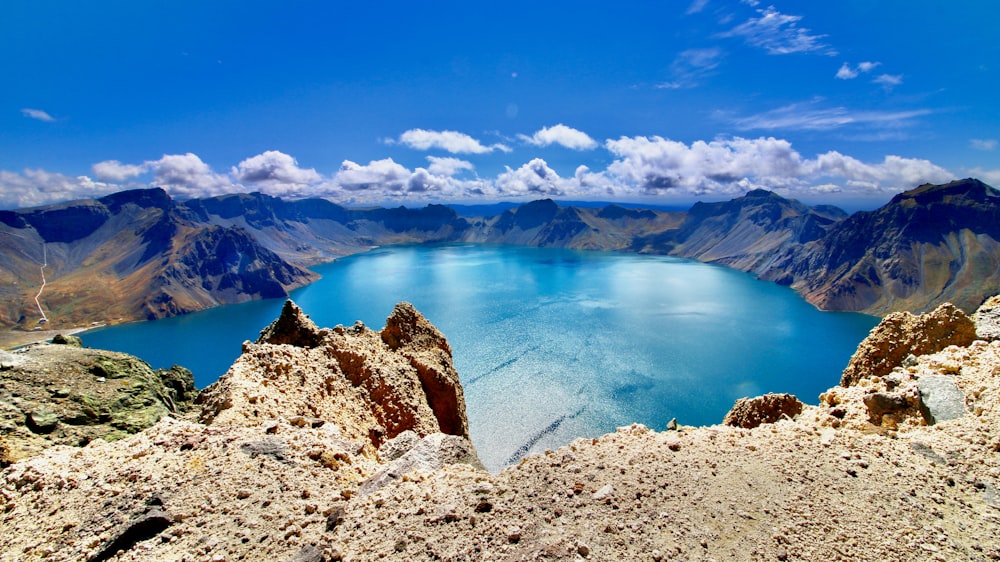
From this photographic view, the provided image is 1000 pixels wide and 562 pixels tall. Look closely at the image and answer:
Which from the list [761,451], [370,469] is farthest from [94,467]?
[761,451]

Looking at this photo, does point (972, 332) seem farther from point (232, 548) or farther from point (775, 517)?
point (232, 548)

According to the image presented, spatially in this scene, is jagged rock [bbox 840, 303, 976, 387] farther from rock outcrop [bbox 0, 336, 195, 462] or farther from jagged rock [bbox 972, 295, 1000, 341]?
rock outcrop [bbox 0, 336, 195, 462]

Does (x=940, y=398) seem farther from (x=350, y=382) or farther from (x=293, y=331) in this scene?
(x=293, y=331)

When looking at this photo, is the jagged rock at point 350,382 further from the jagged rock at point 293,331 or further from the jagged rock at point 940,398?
the jagged rock at point 940,398

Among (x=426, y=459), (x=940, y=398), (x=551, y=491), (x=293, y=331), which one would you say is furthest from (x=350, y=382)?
(x=940, y=398)

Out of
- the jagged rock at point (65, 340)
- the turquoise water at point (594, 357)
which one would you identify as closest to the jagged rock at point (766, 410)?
the jagged rock at point (65, 340)
